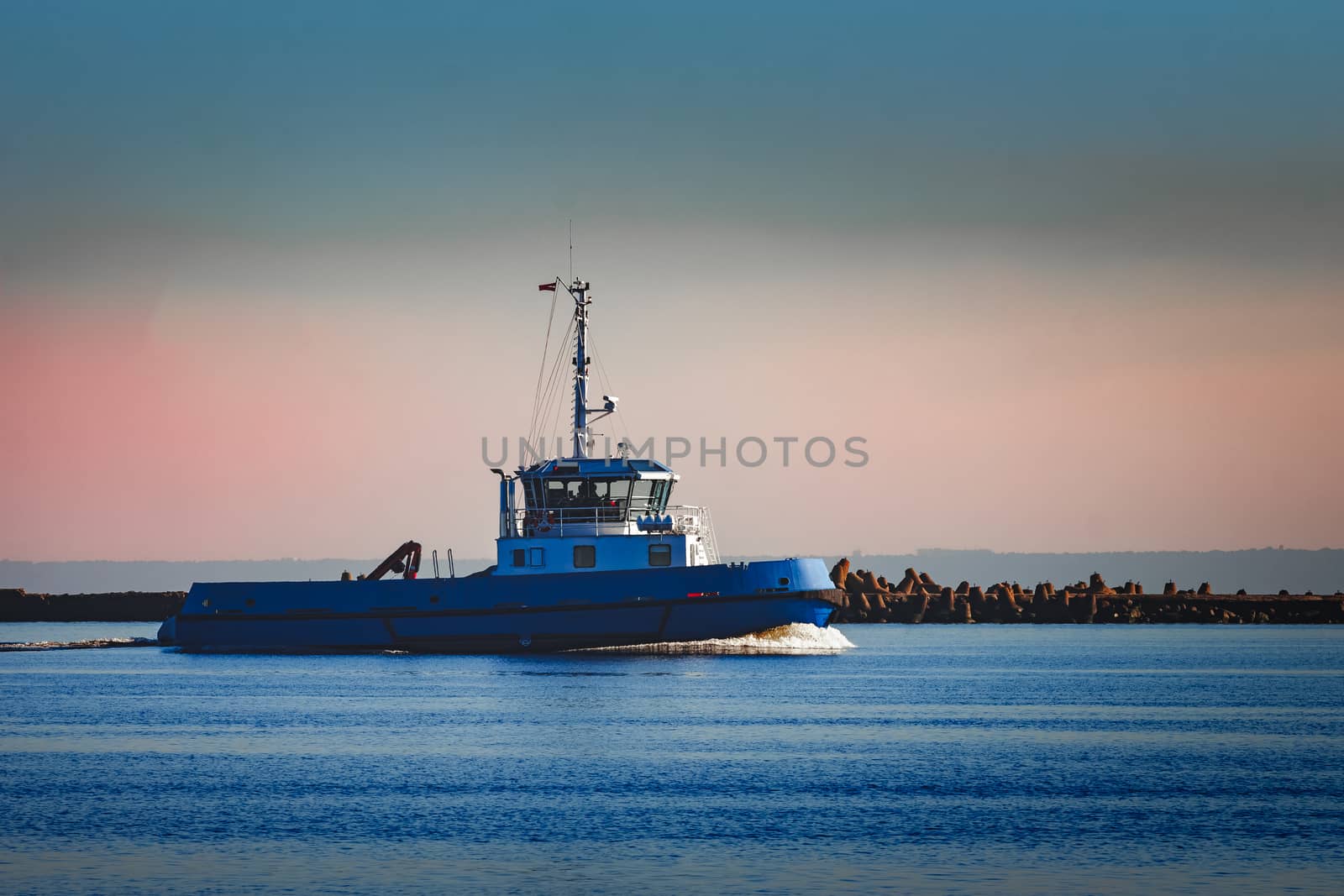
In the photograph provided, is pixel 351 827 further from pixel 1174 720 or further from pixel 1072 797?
pixel 1174 720

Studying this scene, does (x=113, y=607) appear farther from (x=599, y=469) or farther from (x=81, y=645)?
(x=599, y=469)

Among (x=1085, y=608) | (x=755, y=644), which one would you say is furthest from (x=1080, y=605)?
(x=755, y=644)

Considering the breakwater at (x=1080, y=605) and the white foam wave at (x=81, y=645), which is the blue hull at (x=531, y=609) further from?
the breakwater at (x=1080, y=605)

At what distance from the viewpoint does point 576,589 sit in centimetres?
4591

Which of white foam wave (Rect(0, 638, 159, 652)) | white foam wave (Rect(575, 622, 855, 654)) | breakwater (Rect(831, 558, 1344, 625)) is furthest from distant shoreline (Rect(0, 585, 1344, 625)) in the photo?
white foam wave (Rect(575, 622, 855, 654))

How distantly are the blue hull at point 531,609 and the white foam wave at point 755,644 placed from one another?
0.49m

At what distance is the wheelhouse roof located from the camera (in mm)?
47375

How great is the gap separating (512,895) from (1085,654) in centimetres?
5593

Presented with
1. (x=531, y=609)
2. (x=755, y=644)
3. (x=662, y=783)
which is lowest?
(x=662, y=783)

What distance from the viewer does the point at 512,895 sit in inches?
680

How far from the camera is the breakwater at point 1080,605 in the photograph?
105875 mm

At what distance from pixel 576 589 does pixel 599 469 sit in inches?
153

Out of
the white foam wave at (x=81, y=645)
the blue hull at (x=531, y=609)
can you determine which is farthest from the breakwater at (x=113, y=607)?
the blue hull at (x=531, y=609)

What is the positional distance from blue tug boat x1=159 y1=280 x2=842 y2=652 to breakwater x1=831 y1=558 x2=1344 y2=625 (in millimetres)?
57682
